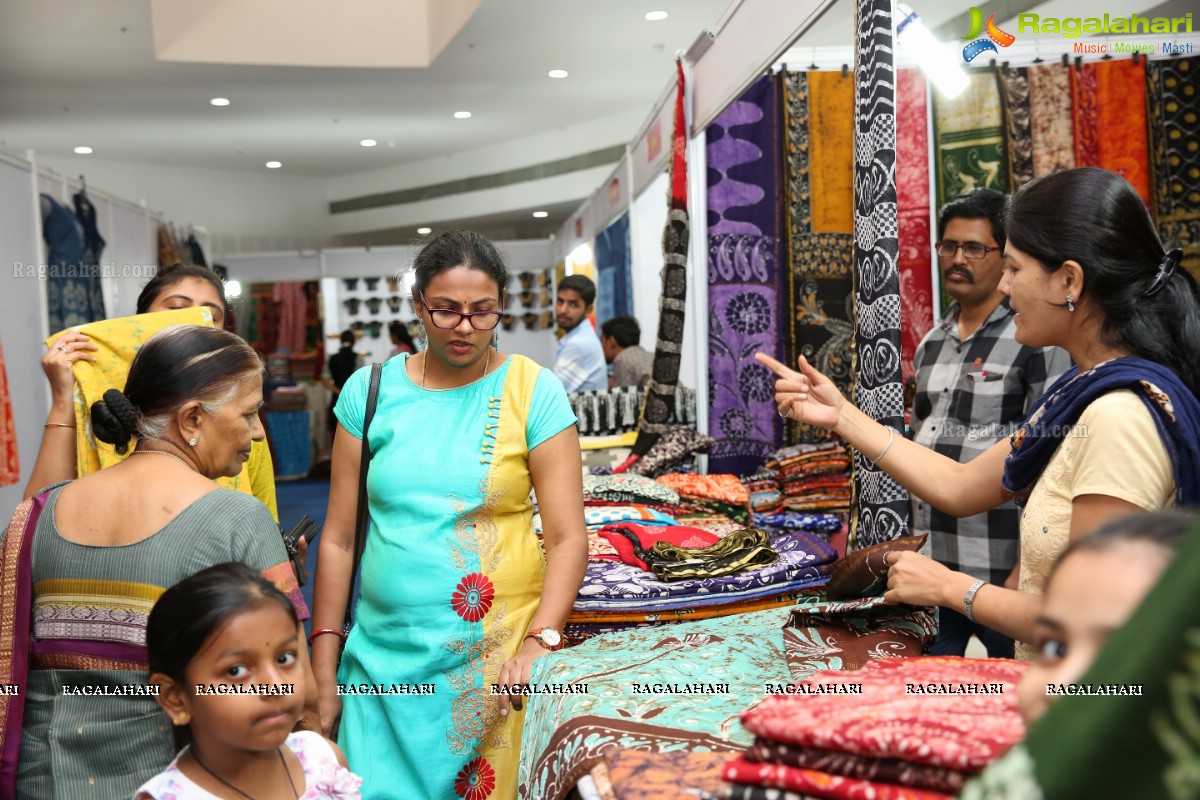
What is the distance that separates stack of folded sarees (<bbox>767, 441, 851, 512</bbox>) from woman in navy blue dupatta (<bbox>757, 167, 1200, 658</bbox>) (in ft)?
6.33

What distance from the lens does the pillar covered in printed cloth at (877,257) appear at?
2.39m

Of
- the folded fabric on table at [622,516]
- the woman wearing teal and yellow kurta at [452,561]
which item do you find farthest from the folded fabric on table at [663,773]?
the folded fabric on table at [622,516]

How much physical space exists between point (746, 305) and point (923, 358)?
4.12ft

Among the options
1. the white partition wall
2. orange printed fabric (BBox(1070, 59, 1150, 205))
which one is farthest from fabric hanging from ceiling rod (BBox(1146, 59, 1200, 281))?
the white partition wall

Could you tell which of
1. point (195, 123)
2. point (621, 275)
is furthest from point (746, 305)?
point (195, 123)

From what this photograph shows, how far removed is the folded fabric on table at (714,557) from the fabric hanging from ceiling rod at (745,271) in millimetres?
1666

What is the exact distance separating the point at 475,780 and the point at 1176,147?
3493mm

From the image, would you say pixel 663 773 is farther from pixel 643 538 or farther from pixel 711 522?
pixel 711 522

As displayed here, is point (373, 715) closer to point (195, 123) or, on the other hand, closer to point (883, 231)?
point (883, 231)

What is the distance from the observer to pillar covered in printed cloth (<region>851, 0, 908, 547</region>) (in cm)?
239

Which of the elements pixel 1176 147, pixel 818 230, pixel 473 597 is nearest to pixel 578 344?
pixel 818 230

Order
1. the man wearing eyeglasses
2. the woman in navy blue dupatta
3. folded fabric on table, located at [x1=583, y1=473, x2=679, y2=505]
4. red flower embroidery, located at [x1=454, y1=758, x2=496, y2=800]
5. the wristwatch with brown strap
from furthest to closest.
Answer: the man wearing eyeglasses, folded fabric on table, located at [x1=583, y1=473, x2=679, y2=505], red flower embroidery, located at [x1=454, y1=758, x2=496, y2=800], the wristwatch with brown strap, the woman in navy blue dupatta

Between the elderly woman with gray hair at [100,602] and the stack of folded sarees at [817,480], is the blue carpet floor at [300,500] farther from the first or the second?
the elderly woman with gray hair at [100,602]

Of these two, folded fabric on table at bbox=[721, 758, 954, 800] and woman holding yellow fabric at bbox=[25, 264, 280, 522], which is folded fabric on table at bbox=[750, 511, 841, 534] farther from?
folded fabric on table at bbox=[721, 758, 954, 800]
